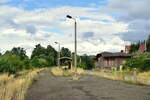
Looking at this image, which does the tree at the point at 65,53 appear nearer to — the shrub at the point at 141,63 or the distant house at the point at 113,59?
the distant house at the point at 113,59

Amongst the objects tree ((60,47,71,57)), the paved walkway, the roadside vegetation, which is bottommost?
the paved walkway

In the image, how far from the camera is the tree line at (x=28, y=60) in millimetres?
30102

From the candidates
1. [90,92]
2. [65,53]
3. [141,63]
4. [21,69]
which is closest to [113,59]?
[141,63]

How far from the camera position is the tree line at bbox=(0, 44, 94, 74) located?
30.1 metres

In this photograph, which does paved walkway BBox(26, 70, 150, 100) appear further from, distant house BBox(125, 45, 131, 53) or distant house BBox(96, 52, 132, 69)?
distant house BBox(125, 45, 131, 53)

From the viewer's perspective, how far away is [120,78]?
28500mm

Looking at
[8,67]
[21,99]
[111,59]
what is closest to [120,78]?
[8,67]

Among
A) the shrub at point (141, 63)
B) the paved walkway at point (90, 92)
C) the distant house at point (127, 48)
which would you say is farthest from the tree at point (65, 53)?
the paved walkway at point (90, 92)

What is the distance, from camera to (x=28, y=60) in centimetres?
6131

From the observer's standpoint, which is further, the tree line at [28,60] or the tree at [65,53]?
the tree at [65,53]

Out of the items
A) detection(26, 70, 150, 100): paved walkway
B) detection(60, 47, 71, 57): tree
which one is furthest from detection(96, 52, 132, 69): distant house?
detection(26, 70, 150, 100): paved walkway

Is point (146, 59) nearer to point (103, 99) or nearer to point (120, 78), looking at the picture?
point (120, 78)

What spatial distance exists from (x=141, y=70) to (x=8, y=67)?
2054cm

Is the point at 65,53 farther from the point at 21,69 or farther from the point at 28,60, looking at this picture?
the point at 21,69
